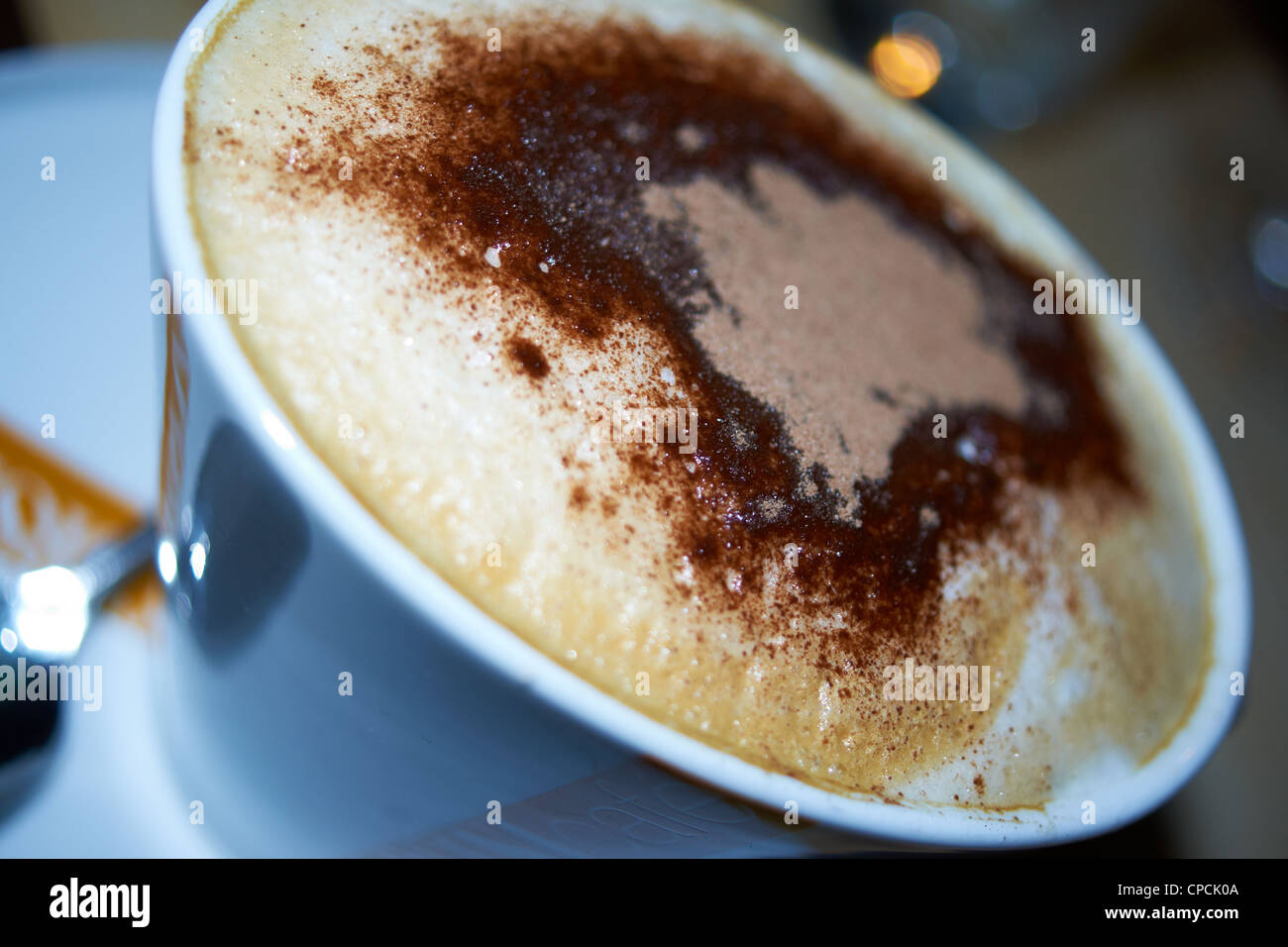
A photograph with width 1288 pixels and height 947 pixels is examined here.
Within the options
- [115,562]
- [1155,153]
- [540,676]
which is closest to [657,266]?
[540,676]

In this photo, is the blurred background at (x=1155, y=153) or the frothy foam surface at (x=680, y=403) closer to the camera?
the frothy foam surface at (x=680, y=403)

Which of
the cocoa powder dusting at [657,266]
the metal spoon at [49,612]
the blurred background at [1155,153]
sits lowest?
the metal spoon at [49,612]

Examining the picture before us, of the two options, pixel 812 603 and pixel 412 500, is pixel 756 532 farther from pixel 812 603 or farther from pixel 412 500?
pixel 412 500

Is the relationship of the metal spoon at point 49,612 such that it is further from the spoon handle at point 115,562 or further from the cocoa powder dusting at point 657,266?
the cocoa powder dusting at point 657,266

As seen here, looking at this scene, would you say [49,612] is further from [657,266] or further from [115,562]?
[657,266]

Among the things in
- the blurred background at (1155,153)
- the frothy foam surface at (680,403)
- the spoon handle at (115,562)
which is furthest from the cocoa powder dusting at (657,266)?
the blurred background at (1155,153)

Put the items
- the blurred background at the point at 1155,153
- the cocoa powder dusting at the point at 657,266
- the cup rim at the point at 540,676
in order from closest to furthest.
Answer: the cup rim at the point at 540,676
the cocoa powder dusting at the point at 657,266
the blurred background at the point at 1155,153
